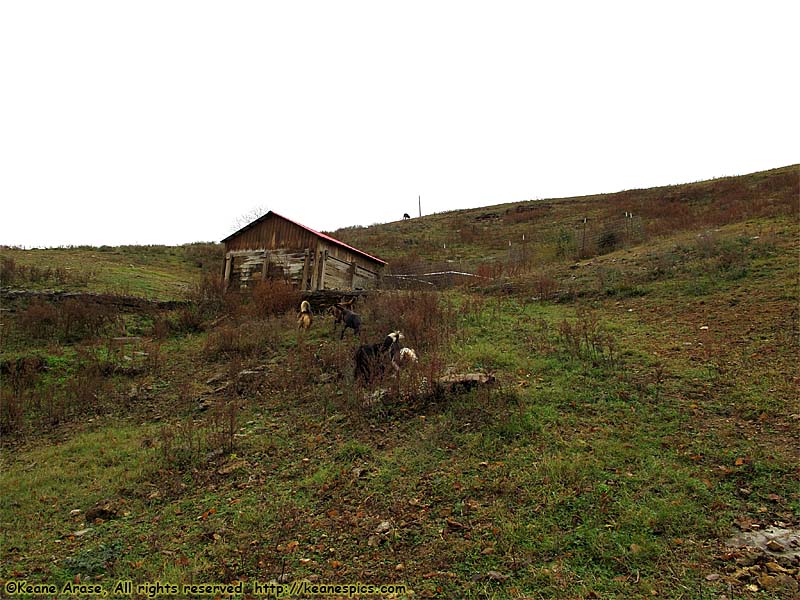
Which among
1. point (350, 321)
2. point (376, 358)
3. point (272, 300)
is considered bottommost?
point (376, 358)

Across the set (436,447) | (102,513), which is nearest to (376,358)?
(436,447)

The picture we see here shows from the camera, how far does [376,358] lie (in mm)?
8422

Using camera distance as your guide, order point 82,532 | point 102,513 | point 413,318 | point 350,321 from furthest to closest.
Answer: point 350,321 < point 413,318 < point 102,513 < point 82,532

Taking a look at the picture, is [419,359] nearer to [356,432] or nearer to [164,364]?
[356,432]

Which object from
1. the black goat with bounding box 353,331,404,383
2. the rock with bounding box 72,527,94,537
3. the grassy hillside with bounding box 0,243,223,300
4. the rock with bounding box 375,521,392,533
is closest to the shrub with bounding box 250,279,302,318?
the grassy hillside with bounding box 0,243,223,300

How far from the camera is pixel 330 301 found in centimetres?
1498

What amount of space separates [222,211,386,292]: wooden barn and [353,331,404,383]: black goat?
9.52 meters

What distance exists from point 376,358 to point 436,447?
8.59ft

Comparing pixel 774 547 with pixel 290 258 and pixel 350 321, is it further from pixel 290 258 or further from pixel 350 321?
pixel 290 258

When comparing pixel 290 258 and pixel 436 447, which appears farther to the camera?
pixel 290 258

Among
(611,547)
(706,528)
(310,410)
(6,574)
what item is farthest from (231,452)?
(706,528)

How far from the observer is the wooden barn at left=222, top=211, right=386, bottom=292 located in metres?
18.2

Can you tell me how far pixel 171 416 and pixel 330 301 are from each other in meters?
6.97

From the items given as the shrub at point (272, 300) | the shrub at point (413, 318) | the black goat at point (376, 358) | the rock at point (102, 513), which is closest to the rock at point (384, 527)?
the rock at point (102, 513)
